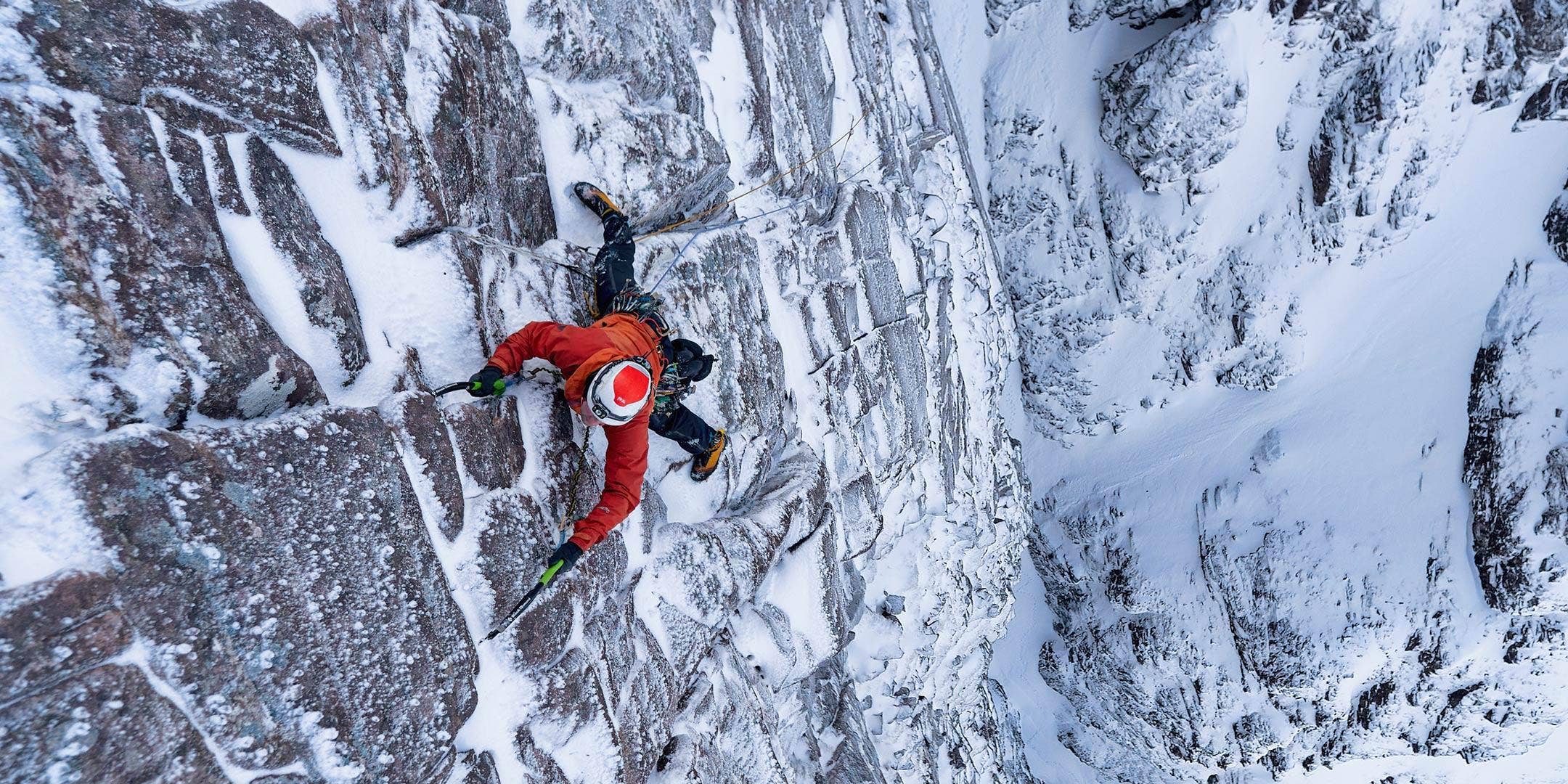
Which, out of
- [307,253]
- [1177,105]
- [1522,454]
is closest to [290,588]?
[307,253]

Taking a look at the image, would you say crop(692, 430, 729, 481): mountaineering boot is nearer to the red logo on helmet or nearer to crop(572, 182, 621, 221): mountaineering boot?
the red logo on helmet

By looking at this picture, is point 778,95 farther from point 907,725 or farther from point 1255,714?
point 1255,714

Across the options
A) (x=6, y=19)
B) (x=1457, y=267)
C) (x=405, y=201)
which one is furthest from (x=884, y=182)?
(x=1457, y=267)

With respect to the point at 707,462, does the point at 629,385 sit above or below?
above

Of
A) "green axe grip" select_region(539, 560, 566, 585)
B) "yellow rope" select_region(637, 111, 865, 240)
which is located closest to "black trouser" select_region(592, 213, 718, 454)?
"yellow rope" select_region(637, 111, 865, 240)

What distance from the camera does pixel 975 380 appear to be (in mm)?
11727

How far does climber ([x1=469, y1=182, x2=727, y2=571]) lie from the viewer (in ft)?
12.0

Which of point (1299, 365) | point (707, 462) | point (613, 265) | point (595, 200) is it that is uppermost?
point (595, 200)

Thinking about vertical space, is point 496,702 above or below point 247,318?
below

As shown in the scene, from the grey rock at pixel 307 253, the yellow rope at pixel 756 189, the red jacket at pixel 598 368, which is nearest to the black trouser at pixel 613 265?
the red jacket at pixel 598 368

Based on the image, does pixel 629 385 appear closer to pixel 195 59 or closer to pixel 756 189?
pixel 195 59

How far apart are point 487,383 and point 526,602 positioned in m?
1.19

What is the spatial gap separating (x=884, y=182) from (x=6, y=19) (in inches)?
326

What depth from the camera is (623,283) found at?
15.3 ft
